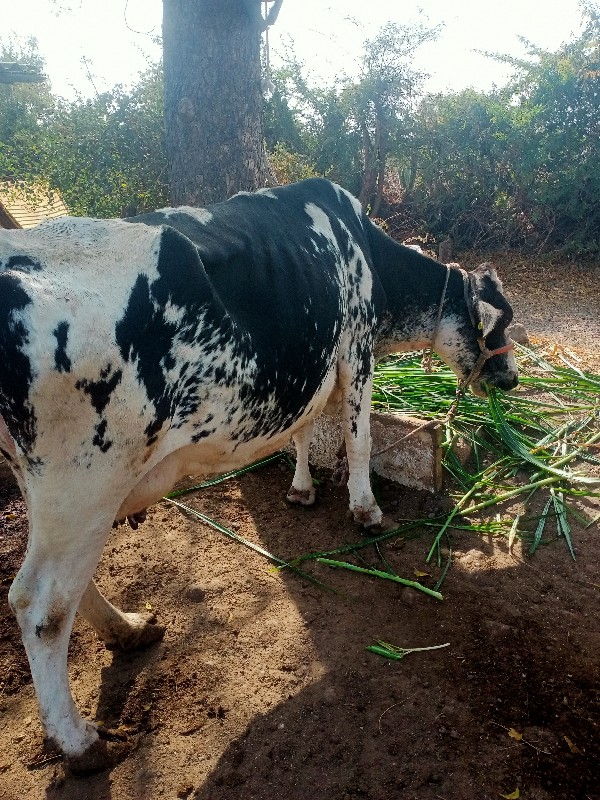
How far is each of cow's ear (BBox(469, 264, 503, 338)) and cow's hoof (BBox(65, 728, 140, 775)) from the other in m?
2.98

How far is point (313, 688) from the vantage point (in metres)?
2.78

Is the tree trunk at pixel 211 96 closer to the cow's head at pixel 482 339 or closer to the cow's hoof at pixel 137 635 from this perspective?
the cow's head at pixel 482 339

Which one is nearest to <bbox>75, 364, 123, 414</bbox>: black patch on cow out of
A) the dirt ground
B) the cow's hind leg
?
the cow's hind leg

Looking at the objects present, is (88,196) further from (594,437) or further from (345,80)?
(594,437)

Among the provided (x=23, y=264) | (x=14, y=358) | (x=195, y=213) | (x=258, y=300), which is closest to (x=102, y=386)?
(x=14, y=358)

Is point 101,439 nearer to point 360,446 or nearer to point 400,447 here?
point 360,446

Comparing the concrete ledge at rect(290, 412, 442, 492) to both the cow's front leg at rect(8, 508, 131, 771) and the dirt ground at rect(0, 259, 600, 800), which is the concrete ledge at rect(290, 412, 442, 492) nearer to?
the dirt ground at rect(0, 259, 600, 800)

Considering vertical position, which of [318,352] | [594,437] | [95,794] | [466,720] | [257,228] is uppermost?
[257,228]

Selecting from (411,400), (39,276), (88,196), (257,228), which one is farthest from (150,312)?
(88,196)

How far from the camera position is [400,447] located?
4.25 metres

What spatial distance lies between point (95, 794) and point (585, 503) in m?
3.21

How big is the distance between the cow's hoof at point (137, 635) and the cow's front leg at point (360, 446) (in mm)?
1419

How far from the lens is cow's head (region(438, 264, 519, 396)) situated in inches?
165

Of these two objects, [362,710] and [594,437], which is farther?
A: [594,437]
